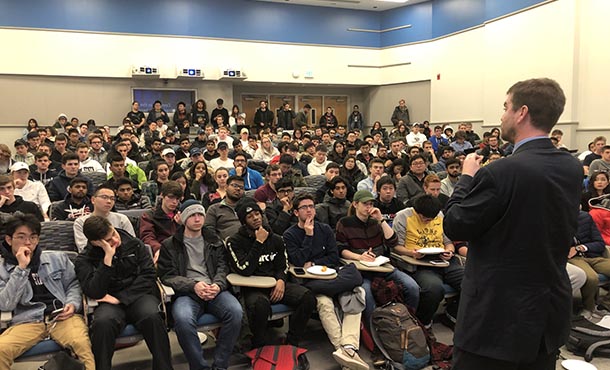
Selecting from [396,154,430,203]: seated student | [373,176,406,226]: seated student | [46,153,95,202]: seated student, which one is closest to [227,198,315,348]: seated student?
[373,176,406,226]: seated student

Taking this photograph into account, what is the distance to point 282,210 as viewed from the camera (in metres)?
5.08

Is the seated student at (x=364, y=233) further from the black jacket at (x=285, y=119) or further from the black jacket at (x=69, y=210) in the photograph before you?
the black jacket at (x=285, y=119)

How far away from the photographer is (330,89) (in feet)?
57.6

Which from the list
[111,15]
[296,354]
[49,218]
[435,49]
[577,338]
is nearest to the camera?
[296,354]

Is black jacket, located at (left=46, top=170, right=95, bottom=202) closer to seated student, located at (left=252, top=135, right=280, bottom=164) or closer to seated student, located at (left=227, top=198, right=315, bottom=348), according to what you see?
seated student, located at (left=227, top=198, right=315, bottom=348)

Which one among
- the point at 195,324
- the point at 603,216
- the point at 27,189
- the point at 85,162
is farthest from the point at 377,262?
the point at 85,162

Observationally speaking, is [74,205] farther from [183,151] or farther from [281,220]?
[183,151]

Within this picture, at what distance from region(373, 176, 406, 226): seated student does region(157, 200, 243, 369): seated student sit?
1.95m

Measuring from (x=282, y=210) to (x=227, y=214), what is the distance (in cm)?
61

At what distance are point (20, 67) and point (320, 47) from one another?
8.80 metres

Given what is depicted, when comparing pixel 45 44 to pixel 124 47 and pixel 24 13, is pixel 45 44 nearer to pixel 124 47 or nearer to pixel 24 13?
pixel 24 13

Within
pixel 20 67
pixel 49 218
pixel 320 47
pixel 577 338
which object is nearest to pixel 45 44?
pixel 20 67

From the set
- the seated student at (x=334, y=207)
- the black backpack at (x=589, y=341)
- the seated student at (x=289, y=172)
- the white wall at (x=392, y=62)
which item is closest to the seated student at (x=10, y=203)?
the seated student at (x=334, y=207)

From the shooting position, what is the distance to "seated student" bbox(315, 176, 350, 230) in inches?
Result: 194
